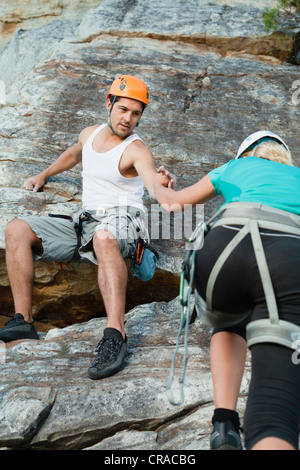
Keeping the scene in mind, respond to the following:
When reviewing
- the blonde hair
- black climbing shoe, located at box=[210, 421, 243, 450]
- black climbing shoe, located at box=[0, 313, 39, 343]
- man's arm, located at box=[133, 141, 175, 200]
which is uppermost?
man's arm, located at box=[133, 141, 175, 200]

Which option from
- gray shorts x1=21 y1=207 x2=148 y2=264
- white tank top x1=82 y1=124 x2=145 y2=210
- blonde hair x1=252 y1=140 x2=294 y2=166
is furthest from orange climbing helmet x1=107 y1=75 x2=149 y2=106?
blonde hair x1=252 y1=140 x2=294 y2=166

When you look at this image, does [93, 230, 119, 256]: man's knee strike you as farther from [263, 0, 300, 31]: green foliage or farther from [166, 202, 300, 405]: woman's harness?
[263, 0, 300, 31]: green foliage

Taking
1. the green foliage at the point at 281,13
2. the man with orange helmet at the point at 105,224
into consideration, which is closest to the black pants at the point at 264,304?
the man with orange helmet at the point at 105,224

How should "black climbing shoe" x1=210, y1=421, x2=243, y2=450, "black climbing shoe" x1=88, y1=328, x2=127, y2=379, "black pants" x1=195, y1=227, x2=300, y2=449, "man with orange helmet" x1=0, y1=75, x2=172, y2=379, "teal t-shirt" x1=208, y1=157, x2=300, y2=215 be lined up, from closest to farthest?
1. "black pants" x1=195, y1=227, x2=300, y2=449
2. "black climbing shoe" x1=210, y1=421, x2=243, y2=450
3. "teal t-shirt" x1=208, y1=157, x2=300, y2=215
4. "black climbing shoe" x1=88, y1=328, x2=127, y2=379
5. "man with orange helmet" x1=0, y1=75, x2=172, y2=379

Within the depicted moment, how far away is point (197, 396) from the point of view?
3520mm

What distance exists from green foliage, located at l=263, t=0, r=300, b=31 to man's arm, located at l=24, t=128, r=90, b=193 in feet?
19.9

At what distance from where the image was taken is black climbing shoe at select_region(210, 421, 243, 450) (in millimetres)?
2598

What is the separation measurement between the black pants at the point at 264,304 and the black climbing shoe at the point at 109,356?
4.45 ft

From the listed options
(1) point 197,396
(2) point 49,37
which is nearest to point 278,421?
(1) point 197,396

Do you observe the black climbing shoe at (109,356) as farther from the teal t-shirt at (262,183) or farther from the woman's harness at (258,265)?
the teal t-shirt at (262,183)

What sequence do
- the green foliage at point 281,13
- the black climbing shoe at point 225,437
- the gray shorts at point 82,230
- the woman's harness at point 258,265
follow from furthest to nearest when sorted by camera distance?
the green foliage at point 281,13, the gray shorts at point 82,230, the black climbing shoe at point 225,437, the woman's harness at point 258,265

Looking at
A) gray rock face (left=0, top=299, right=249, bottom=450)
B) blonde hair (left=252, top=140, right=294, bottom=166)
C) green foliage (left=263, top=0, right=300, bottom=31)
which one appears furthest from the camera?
green foliage (left=263, top=0, right=300, bottom=31)

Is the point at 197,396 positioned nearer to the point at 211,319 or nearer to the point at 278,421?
the point at 211,319

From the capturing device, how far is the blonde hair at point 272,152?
10.1 feet
